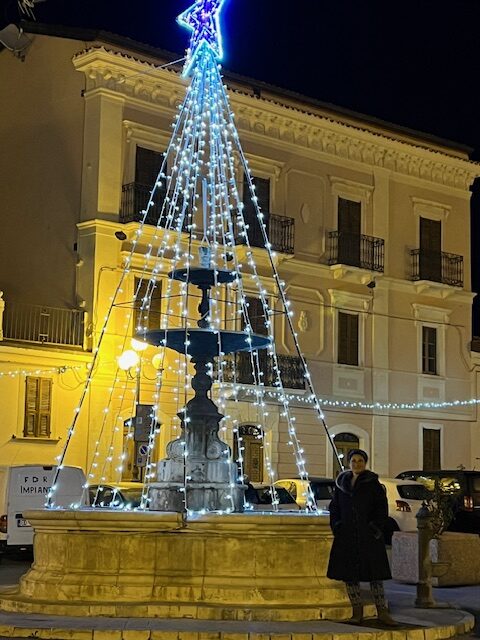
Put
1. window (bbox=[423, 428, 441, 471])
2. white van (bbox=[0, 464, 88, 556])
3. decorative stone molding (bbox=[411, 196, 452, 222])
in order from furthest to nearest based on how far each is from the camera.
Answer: decorative stone molding (bbox=[411, 196, 452, 222]) → window (bbox=[423, 428, 441, 471]) → white van (bbox=[0, 464, 88, 556])

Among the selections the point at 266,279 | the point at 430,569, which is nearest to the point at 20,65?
the point at 266,279

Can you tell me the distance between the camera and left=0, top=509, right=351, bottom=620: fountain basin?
1074 centimetres

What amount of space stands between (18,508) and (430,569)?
8.44m

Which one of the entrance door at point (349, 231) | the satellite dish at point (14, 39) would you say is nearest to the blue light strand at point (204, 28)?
the satellite dish at point (14, 39)

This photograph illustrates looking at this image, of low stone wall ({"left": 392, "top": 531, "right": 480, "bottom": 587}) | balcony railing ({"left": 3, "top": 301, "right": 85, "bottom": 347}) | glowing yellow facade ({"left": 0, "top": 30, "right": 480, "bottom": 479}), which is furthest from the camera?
glowing yellow facade ({"left": 0, "top": 30, "right": 480, "bottom": 479})

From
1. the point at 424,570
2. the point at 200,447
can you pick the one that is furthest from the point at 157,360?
the point at 424,570

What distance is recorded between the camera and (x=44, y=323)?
25.7 m

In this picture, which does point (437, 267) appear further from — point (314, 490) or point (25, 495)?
point (25, 495)

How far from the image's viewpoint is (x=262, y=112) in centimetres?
2903

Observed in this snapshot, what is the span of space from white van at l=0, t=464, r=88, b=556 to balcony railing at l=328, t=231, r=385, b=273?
13374 mm

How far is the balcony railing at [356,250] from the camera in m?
30.7

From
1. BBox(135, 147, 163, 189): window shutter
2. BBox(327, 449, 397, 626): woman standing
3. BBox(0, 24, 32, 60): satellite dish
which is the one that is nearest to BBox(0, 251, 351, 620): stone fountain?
BBox(327, 449, 397, 626): woman standing

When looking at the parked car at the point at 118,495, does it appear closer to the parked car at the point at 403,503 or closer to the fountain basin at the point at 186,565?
the parked car at the point at 403,503

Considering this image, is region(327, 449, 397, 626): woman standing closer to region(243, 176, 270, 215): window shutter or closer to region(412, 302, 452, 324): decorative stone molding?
region(243, 176, 270, 215): window shutter
